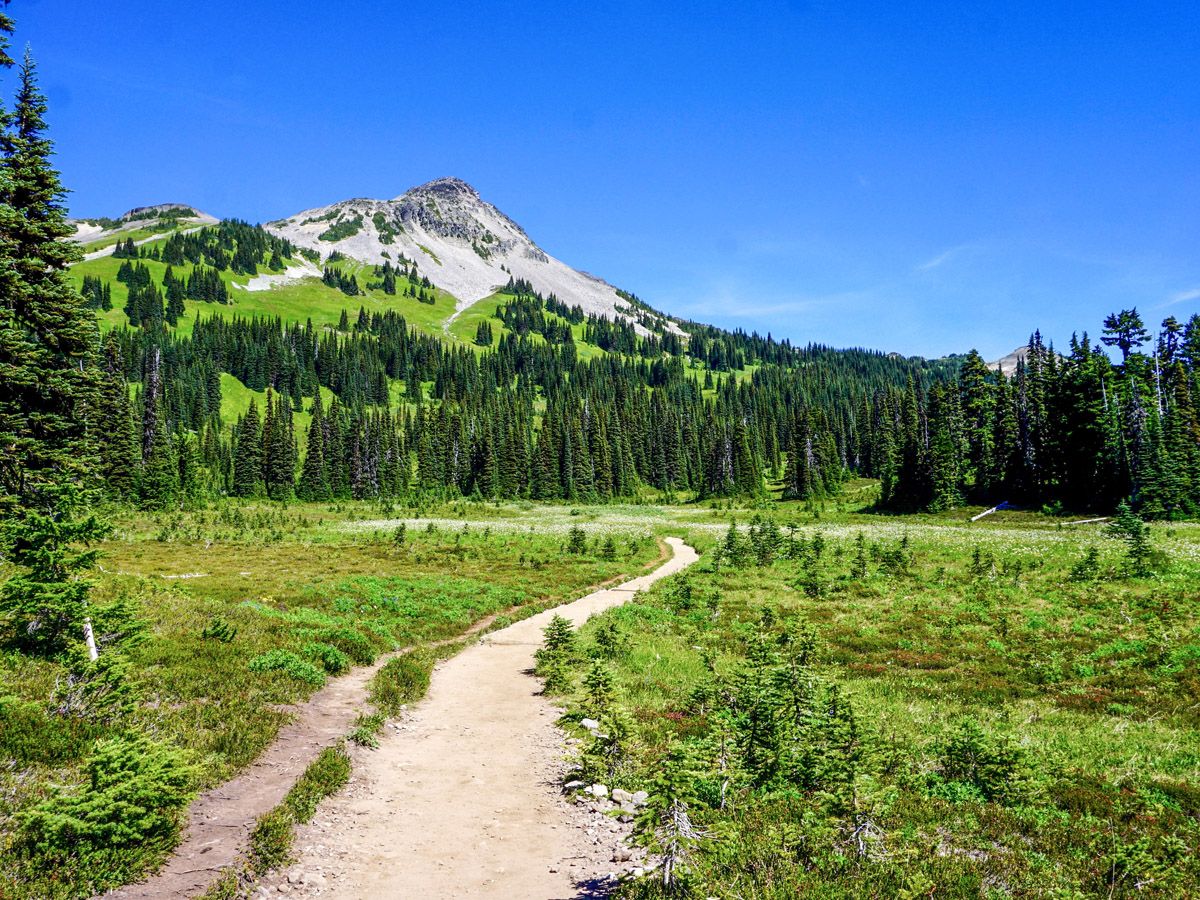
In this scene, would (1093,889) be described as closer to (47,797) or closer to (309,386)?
(47,797)

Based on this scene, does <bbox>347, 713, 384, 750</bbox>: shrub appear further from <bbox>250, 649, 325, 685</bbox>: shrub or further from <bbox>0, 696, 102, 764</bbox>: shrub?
<bbox>0, 696, 102, 764</bbox>: shrub

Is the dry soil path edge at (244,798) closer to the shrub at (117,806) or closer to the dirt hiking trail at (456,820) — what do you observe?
the shrub at (117,806)

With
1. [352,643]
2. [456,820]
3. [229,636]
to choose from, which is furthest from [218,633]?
[456,820]

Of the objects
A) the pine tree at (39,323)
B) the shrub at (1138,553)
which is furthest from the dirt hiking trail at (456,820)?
the shrub at (1138,553)

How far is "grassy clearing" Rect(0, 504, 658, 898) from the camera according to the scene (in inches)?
324

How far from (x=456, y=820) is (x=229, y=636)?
10.8 meters

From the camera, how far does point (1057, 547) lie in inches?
1565

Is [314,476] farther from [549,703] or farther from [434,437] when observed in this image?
[549,703]

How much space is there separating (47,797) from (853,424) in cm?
16308

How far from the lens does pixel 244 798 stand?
9.44m

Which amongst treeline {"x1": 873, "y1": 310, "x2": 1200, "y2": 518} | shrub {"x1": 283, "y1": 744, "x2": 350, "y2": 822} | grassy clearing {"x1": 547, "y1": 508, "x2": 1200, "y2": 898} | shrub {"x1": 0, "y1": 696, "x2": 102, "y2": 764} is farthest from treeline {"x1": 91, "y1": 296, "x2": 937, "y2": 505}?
grassy clearing {"x1": 547, "y1": 508, "x2": 1200, "y2": 898}

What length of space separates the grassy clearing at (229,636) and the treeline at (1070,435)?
165 ft

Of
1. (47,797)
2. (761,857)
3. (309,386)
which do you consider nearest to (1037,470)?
(761,857)

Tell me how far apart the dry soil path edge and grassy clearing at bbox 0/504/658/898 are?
0.26 m
